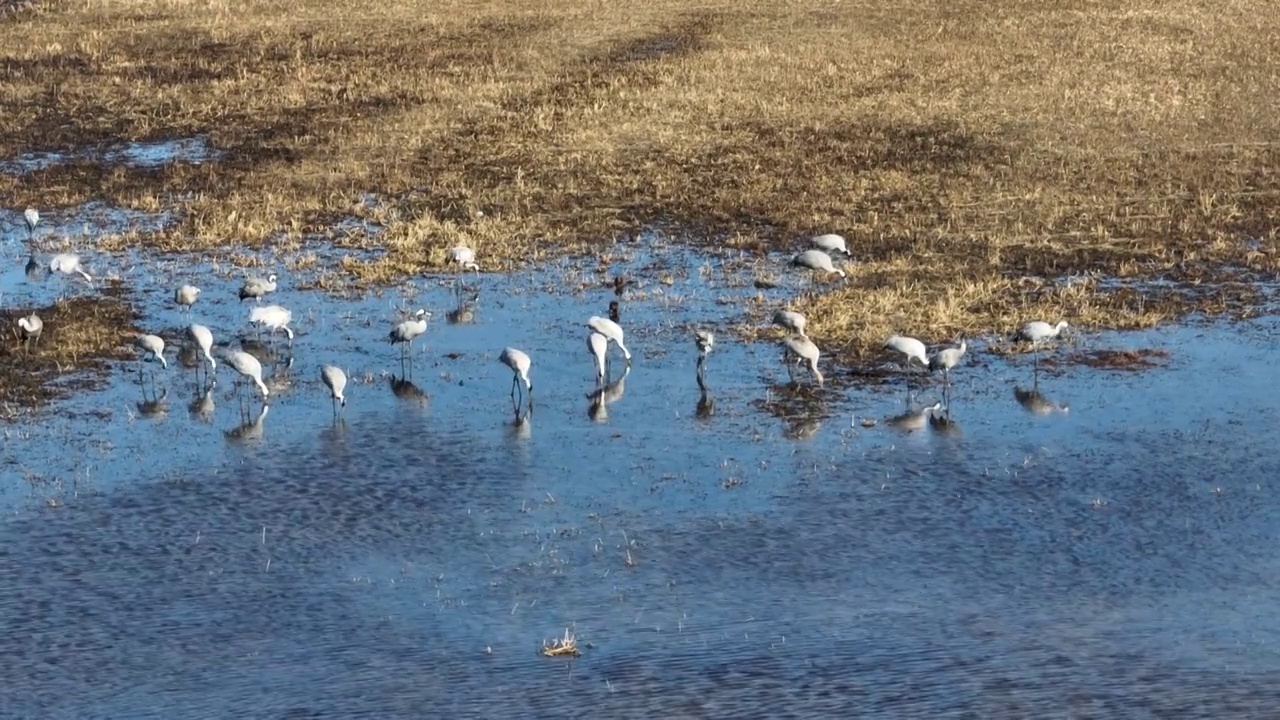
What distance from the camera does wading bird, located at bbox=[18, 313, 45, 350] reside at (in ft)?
64.0

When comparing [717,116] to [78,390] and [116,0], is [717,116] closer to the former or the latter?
[78,390]

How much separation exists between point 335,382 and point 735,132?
1381 cm

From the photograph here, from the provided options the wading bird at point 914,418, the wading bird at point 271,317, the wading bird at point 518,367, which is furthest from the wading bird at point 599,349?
the wading bird at point 271,317

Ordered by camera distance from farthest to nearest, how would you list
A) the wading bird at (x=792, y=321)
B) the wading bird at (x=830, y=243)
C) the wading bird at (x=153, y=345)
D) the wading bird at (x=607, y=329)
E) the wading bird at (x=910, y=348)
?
the wading bird at (x=830, y=243), the wading bird at (x=792, y=321), the wading bird at (x=607, y=329), the wading bird at (x=153, y=345), the wading bird at (x=910, y=348)

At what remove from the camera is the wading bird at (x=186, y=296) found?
68.6 feet

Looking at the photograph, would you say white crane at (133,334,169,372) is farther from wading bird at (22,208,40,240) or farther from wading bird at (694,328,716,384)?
wading bird at (22,208,40,240)

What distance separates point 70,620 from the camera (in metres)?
13.2

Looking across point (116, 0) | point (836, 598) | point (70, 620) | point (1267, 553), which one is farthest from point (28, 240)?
point (116, 0)

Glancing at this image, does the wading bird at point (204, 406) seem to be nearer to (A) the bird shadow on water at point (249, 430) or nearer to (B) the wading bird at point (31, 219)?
(A) the bird shadow on water at point (249, 430)

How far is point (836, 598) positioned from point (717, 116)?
18549 mm

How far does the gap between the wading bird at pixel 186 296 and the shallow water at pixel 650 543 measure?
179 cm

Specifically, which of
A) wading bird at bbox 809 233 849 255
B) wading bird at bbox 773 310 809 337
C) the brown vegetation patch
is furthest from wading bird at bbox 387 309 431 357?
the brown vegetation patch

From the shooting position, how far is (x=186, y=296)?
20.9m

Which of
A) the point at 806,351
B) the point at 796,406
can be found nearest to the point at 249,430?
the point at 796,406
